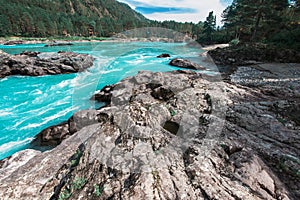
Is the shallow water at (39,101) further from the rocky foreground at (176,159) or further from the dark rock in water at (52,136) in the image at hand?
the rocky foreground at (176,159)

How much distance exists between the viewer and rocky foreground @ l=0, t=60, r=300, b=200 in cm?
229

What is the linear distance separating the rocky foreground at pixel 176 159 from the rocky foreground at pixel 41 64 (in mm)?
13131

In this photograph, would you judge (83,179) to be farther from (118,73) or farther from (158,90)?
(118,73)

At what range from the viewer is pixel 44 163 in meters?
3.34

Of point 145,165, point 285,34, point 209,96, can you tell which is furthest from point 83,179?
point 285,34

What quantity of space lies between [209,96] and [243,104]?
1253 mm

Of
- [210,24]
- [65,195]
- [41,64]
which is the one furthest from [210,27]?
[65,195]

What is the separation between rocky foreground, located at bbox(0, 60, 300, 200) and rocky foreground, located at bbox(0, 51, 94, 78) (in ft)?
43.1

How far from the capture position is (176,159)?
279 centimetres

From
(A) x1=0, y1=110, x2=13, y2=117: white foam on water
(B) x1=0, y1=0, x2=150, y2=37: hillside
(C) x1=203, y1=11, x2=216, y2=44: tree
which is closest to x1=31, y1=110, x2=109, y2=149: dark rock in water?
(A) x1=0, y1=110, x2=13, y2=117: white foam on water

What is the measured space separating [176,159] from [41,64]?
1741cm

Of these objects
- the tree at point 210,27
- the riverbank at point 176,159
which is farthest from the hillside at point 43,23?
the riverbank at point 176,159

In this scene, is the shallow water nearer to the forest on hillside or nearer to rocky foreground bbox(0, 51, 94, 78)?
rocky foreground bbox(0, 51, 94, 78)

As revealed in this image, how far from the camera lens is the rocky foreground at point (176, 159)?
229 cm
